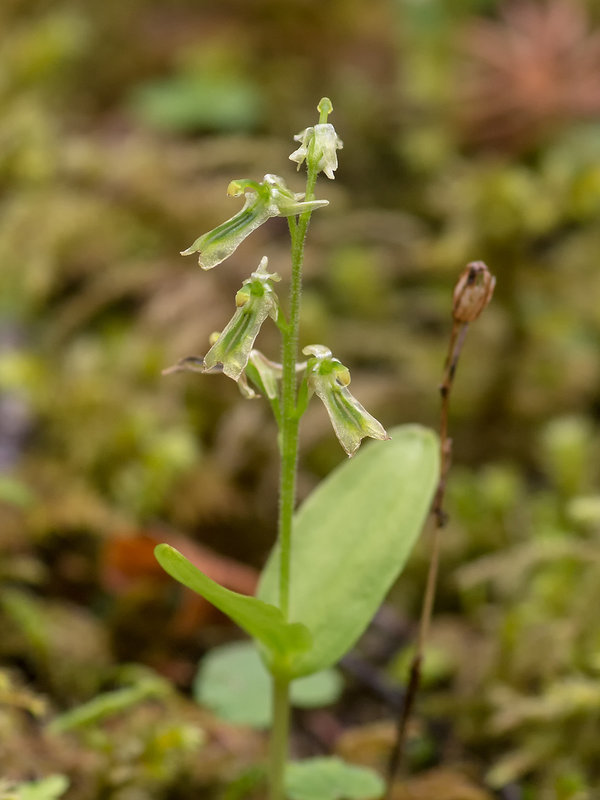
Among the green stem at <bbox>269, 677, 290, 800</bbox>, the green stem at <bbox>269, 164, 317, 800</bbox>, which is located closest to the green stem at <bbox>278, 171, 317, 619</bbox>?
the green stem at <bbox>269, 164, 317, 800</bbox>

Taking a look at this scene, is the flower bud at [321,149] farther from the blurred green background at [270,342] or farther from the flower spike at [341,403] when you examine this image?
the blurred green background at [270,342]


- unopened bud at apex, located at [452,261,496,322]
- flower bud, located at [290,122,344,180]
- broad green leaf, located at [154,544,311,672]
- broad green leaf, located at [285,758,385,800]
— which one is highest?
flower bud, located at [290,122,344,180]

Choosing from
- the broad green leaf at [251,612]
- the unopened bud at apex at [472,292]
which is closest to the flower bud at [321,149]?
the unopened bud at apex at [472,292]

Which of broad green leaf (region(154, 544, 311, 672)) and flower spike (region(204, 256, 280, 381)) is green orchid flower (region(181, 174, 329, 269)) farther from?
broad green leaf (region(154, 544, 311, 672))

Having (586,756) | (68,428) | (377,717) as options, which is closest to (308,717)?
(377,717)

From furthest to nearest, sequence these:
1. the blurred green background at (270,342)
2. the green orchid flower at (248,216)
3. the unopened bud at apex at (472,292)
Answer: the blurred green background at (270,342) < the unopened bud at apex at (472,292) < the green orchid flower at (248,216)

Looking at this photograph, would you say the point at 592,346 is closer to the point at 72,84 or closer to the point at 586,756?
the point at 586,756
